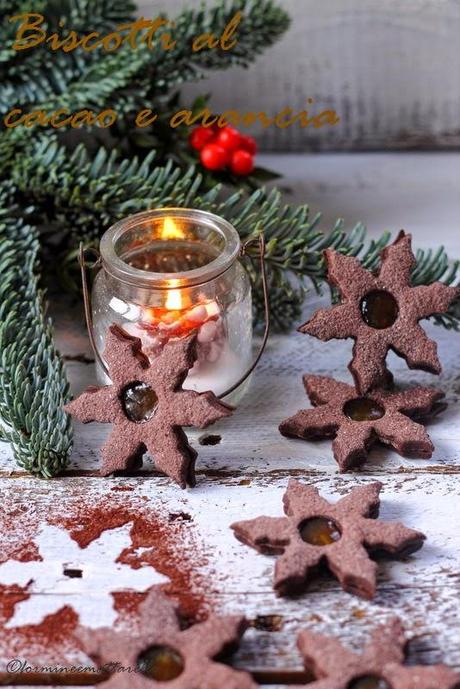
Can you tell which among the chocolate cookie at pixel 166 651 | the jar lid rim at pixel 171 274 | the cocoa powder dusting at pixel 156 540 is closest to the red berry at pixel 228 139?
the jar lid rim at pixel 171 274

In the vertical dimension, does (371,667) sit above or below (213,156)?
below

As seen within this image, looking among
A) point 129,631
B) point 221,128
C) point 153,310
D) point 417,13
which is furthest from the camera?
point 417,13

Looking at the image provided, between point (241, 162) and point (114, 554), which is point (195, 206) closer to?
point (241, 162)

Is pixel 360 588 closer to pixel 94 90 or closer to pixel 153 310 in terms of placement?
pixel 153 310

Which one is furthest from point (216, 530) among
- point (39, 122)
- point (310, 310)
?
point (39, 122)

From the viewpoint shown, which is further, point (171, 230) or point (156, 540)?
point (171, 230)

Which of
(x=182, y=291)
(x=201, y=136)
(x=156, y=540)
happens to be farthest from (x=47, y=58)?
(x=156, y=540)
